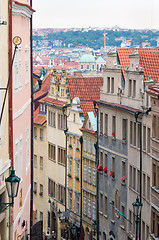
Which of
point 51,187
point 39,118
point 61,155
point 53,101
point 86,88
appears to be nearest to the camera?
point 86,88

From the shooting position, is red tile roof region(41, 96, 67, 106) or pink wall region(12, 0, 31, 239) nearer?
pink wall region(12, 0, 31, 239)

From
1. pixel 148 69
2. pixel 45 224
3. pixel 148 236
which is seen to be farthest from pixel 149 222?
pixel 45 224

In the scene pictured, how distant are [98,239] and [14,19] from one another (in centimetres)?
2873

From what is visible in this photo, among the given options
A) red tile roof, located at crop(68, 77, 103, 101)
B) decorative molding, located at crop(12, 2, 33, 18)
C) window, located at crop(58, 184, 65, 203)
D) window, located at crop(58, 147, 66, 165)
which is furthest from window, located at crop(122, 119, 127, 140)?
decorative molding, located at crop(12, 2, 33, 18)

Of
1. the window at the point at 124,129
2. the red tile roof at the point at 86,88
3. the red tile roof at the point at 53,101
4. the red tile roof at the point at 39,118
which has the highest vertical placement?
the red tile roof at the point at 86,88

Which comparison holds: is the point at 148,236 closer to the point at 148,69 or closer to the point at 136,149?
the point at 136,149

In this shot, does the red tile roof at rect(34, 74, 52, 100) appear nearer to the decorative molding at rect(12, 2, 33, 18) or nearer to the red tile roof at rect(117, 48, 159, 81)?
the red tile roof at rect(117, 48, 159, 81)

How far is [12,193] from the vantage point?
53.5 feet

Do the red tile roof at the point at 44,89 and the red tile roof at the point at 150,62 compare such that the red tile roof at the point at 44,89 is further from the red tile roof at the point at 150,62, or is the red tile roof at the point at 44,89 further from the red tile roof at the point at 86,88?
the red tile roof at the point at 150,62

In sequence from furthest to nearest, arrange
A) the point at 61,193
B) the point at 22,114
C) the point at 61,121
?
the point at 61,193
the point at 61,121
the point at 22,114

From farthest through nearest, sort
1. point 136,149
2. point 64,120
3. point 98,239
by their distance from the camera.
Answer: point 64,120 → point 98,239 → point 136,149

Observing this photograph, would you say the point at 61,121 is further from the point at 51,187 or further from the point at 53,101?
the point at 51,187

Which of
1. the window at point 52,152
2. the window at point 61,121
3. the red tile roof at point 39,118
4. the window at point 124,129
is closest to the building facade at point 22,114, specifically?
the window at point 124,129

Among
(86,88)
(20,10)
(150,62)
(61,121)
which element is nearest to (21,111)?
(20,10)
